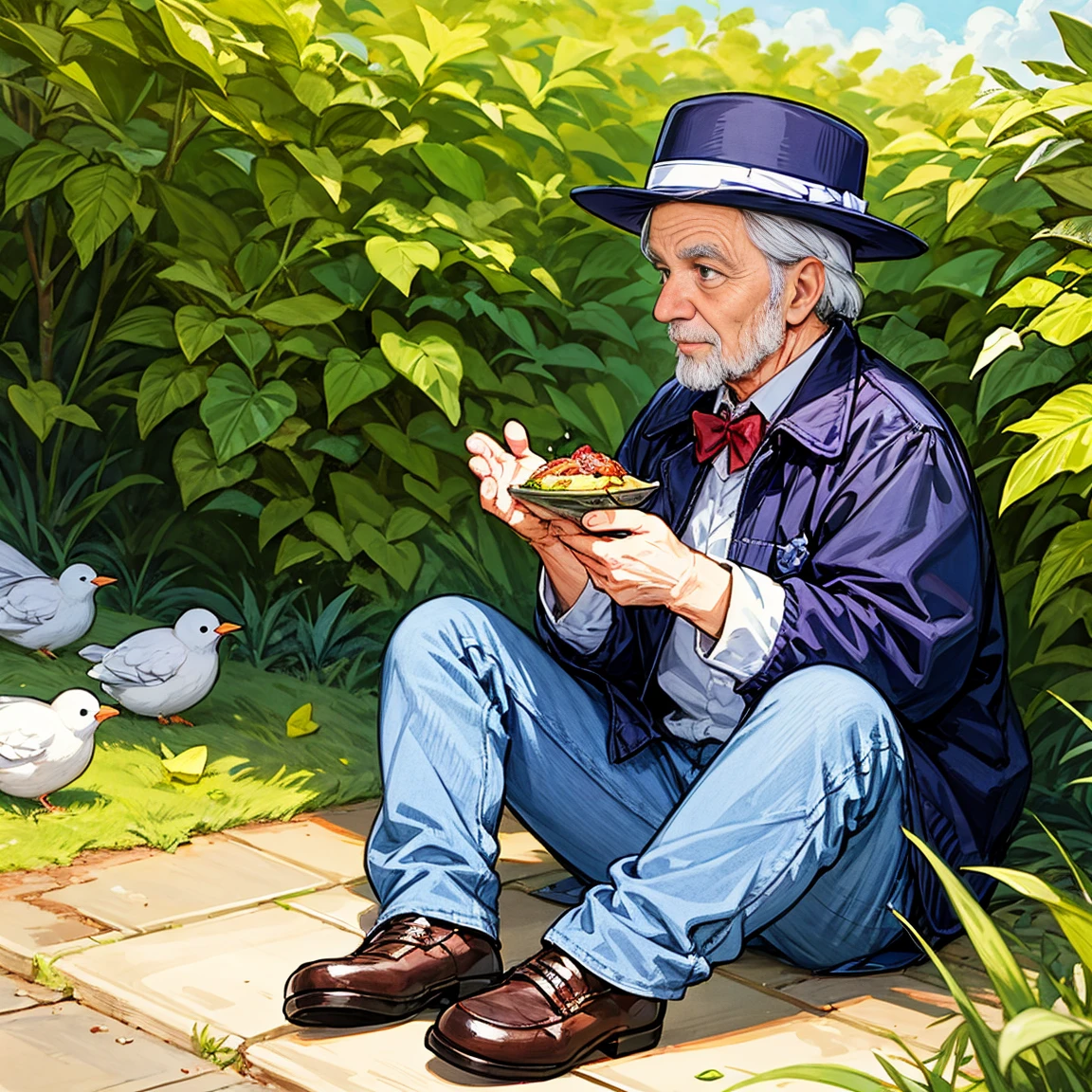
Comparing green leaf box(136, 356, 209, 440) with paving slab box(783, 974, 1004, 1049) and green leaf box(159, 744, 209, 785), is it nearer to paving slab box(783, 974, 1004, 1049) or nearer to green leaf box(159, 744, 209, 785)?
green leaf box(159, 744, 209, 785)

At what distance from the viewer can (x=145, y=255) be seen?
12.1 ft

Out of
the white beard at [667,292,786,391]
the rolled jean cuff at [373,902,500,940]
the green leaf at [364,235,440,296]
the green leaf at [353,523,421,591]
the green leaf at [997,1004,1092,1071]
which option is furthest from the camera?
the green leaf at [353,523,421,591]

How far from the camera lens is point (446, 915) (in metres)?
2.12

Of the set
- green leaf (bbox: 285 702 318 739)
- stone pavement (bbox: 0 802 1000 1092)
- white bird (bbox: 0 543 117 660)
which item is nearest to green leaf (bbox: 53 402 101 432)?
white bird (bbox: 0 543 117 660)

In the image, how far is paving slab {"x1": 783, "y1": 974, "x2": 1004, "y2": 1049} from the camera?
2.15 meters

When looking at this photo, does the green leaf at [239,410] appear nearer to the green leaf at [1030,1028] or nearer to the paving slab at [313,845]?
the paving slab at [313,845]

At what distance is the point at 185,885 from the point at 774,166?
1597 millimetres

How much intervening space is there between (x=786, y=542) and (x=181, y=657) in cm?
158

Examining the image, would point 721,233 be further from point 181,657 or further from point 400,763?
point 181,657

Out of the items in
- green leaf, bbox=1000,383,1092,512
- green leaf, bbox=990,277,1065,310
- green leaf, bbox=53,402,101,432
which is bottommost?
green leaf, bbox=53,402,101,432

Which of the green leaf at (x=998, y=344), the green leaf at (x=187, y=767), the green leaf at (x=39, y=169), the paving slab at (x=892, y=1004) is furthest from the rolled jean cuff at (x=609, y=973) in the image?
the green leaf at (x=39, y=169)

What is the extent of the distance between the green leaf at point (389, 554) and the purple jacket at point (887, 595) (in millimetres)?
1117

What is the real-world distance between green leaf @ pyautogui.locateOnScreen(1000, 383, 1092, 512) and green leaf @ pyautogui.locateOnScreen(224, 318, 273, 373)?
5.54ft

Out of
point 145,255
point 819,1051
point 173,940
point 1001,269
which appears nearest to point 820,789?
point 819,1051
